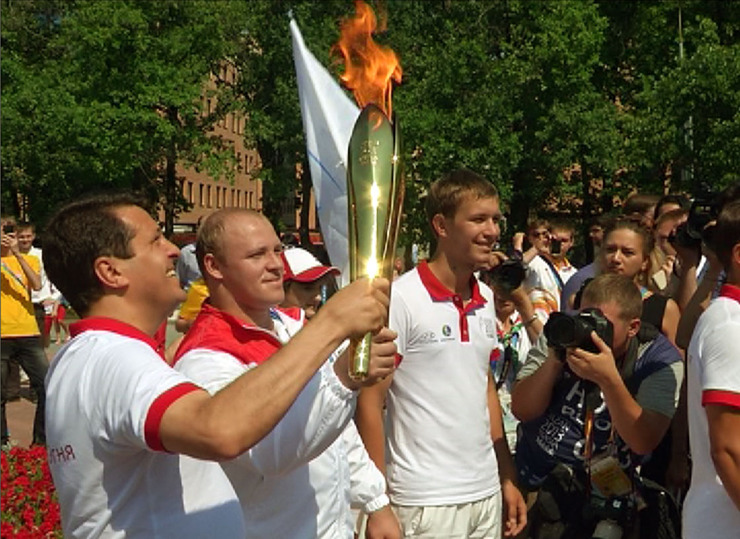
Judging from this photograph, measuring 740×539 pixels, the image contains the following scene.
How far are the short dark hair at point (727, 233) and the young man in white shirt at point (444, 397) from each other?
1.27 m

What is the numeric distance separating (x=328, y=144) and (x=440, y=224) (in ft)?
5.80

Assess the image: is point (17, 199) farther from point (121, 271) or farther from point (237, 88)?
point (121, 271)

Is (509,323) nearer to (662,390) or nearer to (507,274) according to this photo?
(507,274)

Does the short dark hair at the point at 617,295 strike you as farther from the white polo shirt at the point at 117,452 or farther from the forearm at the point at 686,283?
the white polo shirt at the point at 117,452

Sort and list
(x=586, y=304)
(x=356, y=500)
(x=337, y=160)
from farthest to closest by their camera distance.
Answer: (x=337, y=160) → (x=586, y=304) → (x=356, y=500)

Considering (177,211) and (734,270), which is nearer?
(734,270)

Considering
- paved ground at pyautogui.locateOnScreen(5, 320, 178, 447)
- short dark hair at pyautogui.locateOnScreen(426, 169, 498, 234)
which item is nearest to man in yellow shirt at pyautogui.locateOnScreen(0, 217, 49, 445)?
paved ground at pyautogui.locateOnScreen(5, 320, 178, 447)

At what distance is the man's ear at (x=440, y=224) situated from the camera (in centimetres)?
452

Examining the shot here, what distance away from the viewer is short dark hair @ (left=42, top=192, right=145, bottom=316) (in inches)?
104

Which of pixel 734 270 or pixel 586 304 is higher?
pixel 734 270

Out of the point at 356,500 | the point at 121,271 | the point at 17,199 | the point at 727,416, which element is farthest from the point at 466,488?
the point at 17,199

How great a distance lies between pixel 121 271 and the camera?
264 cm

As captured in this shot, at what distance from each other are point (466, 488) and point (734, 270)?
151 cm

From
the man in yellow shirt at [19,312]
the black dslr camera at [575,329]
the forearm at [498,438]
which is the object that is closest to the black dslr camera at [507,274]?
the forearm at [498,438]
